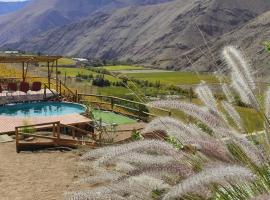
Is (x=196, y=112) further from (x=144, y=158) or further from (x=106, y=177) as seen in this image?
(x=106, y=177)

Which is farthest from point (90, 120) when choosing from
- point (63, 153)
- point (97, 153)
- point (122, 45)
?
point (122, 45)

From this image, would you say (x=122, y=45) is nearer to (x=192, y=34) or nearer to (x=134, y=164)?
(x=192, y=34)

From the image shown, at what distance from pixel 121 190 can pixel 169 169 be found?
0.22 m

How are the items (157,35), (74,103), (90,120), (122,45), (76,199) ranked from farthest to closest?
(122,45) < (157,35) < (74,103) < (90,120) < (76,199)

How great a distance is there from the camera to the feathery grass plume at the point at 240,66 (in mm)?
2170

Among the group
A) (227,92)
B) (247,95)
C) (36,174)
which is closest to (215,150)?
(247,95)

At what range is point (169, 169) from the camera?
2133 millimetres

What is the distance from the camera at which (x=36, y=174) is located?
862cm

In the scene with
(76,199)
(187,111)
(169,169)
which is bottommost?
(76,199)

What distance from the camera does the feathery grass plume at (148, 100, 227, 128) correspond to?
2184 mm

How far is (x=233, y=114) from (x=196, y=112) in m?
0.39

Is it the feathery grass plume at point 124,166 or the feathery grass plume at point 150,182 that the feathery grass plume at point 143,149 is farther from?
the feathery grass plume at point 124,166

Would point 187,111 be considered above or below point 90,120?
above

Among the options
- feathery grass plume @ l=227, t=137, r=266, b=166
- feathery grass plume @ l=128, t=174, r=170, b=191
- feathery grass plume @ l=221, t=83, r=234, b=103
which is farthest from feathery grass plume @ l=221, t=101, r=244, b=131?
feathery grass plume @ l=128, t=174, r=170, b=191
